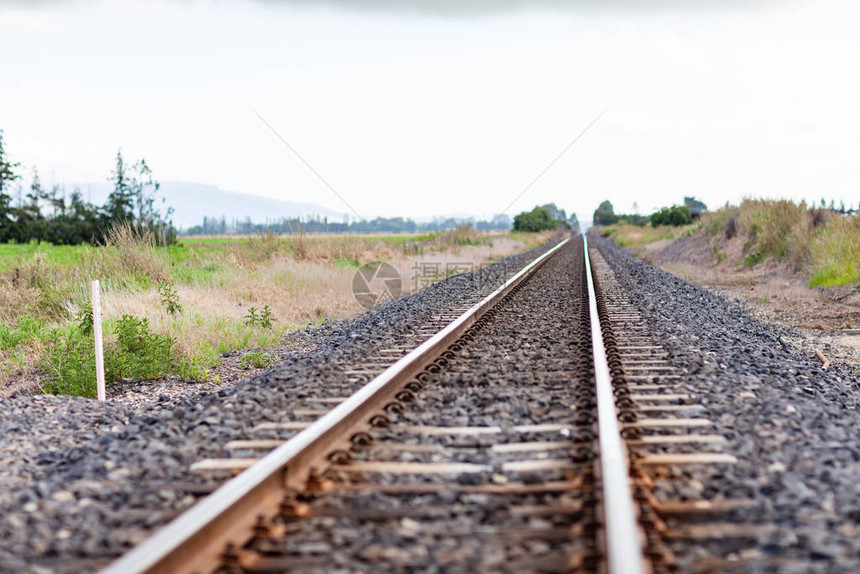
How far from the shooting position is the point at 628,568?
2188 mm

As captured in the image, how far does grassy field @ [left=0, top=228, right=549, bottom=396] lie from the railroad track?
10.2 feet

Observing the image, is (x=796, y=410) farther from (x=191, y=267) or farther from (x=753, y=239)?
(x=753, y=239)

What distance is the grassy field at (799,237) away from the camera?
46.8 feet

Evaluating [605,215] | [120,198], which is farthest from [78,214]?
[605,215]

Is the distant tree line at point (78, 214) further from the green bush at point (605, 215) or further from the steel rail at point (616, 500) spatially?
the green bush at point (605, 215)

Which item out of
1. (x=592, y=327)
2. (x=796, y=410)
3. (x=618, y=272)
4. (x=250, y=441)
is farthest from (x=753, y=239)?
(x=250, y=441)

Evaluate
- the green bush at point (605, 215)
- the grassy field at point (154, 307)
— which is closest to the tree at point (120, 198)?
the grassy field at point (154, 307)

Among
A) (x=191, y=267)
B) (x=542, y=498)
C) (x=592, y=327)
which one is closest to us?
(x=542, y=498)

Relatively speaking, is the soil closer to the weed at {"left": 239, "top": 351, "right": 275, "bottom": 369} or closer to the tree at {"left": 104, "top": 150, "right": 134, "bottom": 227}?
the weed at {"left": 239, "top": 351, "right": 275, "bottom": 369}

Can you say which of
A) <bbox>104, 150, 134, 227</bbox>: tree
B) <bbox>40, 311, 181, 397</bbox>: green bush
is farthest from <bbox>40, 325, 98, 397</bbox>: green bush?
<bbox>104, 150, 134, 227</bbox>: tree

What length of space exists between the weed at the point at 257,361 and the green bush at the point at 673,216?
54.7m

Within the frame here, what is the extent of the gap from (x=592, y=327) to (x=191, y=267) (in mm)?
12952

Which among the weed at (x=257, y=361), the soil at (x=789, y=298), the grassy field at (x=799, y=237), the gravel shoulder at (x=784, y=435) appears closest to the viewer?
the gravel shoulder at (x=784, y=435)

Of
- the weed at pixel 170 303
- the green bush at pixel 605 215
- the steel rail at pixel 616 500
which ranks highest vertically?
the green bush at pixel 605 215
